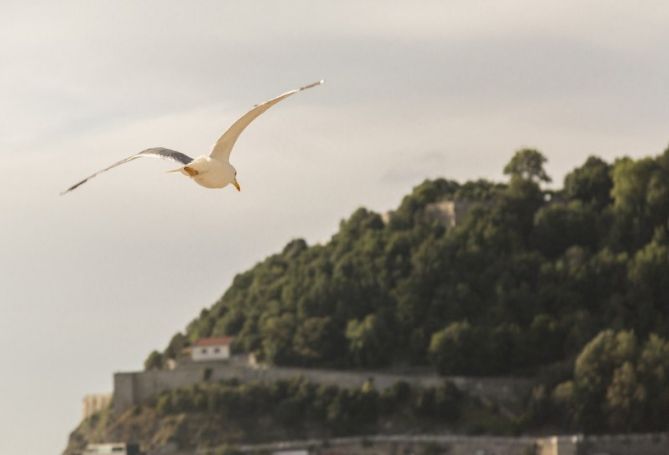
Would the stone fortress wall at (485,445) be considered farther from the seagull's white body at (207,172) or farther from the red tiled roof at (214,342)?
the seagull's white body at (207,172)

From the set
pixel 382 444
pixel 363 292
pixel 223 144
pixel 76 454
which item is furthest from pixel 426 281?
pixel 223 144

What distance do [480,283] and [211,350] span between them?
576 inches

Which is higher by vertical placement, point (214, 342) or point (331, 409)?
point (214, 342)

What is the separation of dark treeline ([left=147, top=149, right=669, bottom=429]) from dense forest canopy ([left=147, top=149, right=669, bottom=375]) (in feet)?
0.25

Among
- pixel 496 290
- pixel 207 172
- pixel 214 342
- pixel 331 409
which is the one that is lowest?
pixel 207 172

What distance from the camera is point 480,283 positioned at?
13250 cm

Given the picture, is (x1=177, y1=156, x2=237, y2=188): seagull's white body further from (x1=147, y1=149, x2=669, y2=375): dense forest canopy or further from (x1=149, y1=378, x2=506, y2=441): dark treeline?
(x1=147, y1=149, x2=669, y2=375): dense forest canopy

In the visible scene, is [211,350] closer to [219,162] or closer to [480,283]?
[480,283]

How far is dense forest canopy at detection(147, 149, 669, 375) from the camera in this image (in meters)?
128

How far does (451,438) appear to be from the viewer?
403 feet

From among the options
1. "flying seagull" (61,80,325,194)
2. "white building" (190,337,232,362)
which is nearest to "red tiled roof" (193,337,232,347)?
"white building" (190,337,232,362)

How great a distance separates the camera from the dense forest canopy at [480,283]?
12825cm

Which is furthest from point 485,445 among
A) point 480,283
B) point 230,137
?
point 230,137

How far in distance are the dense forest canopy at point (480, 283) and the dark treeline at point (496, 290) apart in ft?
0.25
